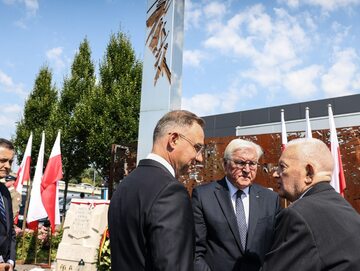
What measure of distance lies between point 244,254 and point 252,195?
0.47m

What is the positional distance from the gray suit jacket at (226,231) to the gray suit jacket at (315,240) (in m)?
0.95

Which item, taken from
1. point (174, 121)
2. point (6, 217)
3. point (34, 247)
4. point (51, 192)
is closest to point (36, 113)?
point (34, 247)

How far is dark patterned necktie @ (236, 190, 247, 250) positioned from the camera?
2.53 m

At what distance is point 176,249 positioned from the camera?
1411 mm

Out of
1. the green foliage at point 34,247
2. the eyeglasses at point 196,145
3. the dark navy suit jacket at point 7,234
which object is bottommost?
the green foliage at point 34,247

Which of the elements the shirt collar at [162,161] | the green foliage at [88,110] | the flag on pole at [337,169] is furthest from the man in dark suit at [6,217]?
the green foliage at [88,110]

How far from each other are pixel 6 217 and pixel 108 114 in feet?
44.4

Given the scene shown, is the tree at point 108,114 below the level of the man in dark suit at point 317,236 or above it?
above

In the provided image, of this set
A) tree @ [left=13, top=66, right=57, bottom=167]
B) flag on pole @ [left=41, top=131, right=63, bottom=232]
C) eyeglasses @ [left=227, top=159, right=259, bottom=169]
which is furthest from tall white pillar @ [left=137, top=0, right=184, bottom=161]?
tree @ [left=13, top=66, right=57, bottom=167]

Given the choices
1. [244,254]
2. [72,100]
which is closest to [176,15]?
[244,254]

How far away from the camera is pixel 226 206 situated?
8.61 feet

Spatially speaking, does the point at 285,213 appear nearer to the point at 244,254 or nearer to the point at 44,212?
the point at 244,254

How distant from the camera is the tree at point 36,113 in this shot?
17828 millimetres

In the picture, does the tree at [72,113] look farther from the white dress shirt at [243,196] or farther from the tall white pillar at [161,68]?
the white dress shirt at [243,196]
